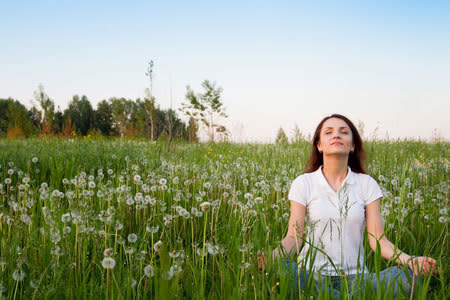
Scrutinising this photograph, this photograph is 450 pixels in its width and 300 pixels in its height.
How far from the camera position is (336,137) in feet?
10.1

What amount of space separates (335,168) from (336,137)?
0.93ft

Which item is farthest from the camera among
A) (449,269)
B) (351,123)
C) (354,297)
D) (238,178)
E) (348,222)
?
(238,178)

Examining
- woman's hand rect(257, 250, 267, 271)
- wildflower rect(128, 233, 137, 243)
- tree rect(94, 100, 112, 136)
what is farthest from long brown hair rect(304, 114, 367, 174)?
tree rect(94, 100, 112, 136)

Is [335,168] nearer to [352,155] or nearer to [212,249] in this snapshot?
[352,155]

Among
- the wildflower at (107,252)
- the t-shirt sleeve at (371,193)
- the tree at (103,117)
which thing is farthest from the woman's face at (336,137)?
the tree at (103,117)

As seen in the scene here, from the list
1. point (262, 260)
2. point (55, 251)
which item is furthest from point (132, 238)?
point (262, 260)

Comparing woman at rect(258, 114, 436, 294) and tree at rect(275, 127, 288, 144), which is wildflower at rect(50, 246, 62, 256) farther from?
tree at rect(275, 127, 288, 144)

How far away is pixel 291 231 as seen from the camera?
2848 mm

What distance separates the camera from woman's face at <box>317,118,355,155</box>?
3.04 metres

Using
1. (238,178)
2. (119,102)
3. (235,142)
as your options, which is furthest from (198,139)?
(119,102)

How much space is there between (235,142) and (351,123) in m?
9.08

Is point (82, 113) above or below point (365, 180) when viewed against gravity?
above

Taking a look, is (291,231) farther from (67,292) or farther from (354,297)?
(67,292)

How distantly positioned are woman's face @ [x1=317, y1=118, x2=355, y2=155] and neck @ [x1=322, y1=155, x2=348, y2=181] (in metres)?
0.07
